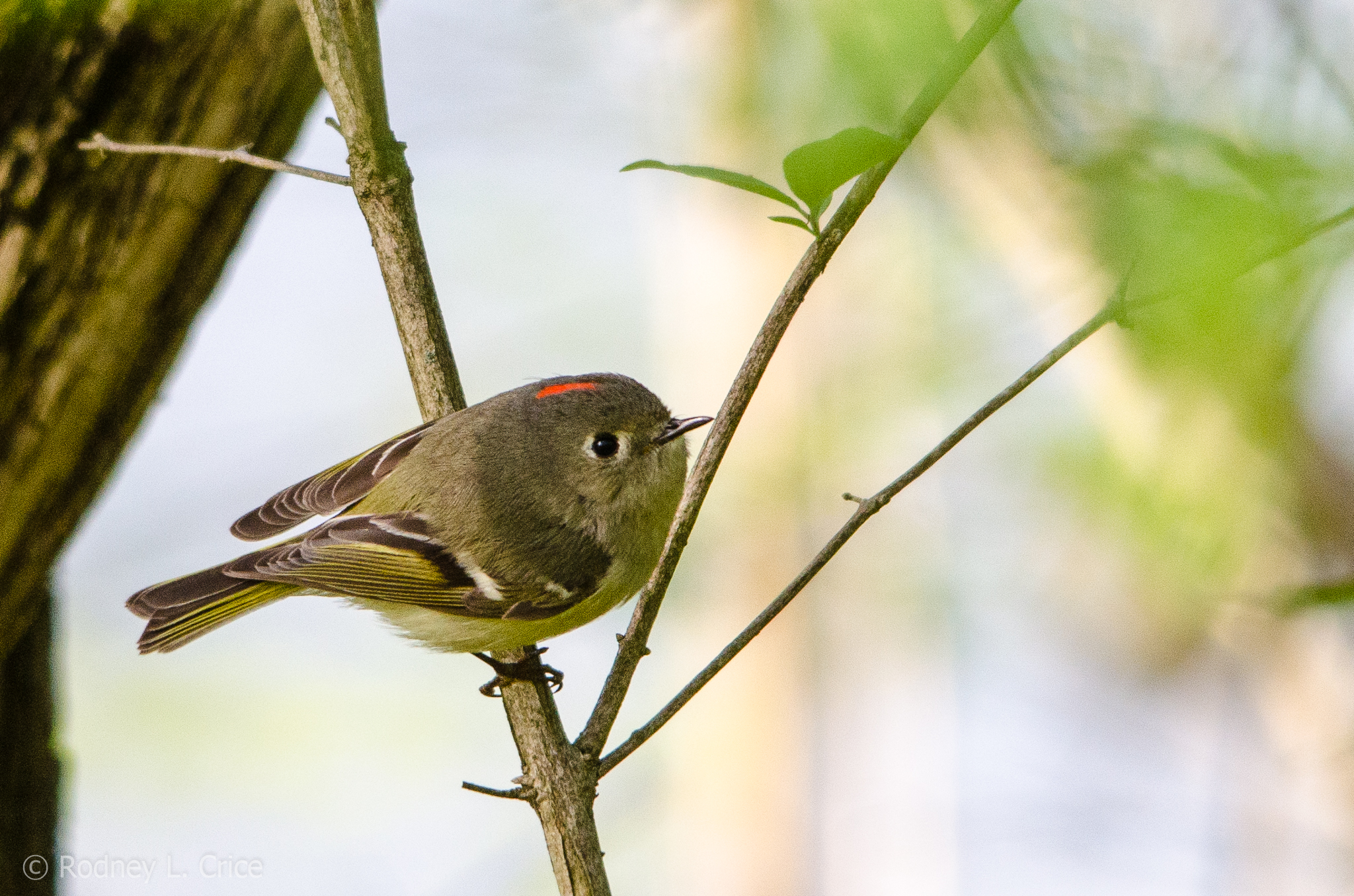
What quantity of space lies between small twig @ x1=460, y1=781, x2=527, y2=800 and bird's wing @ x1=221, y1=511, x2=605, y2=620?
622 mm

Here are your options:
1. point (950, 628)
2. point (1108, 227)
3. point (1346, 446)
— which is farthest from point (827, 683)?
point (1108, 227)

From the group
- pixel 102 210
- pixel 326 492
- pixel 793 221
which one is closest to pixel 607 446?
pixel 326 492

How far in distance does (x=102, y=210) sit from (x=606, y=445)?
101cm

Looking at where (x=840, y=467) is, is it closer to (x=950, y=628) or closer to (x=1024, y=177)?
(x=950, y=628)

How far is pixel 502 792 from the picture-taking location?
1.55m

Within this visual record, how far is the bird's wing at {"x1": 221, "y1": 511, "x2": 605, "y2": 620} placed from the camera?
2.21 metres

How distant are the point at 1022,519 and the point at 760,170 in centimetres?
154

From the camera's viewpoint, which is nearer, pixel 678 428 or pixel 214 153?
pixel 214 153

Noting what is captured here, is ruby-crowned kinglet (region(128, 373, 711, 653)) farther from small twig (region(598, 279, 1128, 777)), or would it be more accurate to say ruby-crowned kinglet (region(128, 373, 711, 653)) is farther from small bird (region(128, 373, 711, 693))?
small twig (region(598, 279, 1128, 777))

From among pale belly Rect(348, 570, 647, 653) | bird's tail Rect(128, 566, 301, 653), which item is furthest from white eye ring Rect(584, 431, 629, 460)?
bird's tail Rect(128, 566, 301, 653)

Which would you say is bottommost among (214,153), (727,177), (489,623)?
(727,177)

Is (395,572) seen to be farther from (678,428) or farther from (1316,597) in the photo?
(1316,597)

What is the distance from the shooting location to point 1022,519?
12.1 feet

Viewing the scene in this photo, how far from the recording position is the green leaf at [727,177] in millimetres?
915
